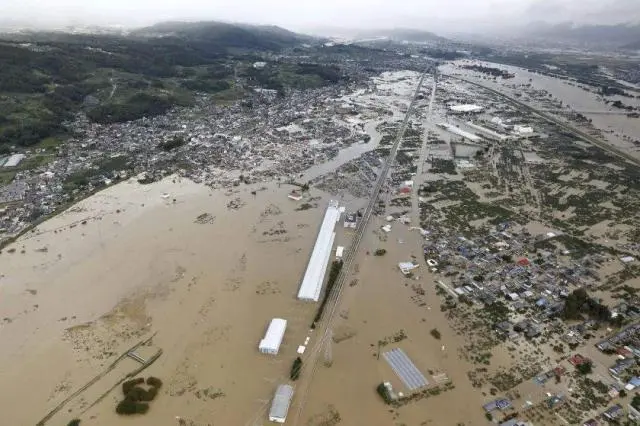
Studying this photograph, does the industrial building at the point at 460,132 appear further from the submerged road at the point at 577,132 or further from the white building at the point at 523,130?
the submerged road at the point at 577,132

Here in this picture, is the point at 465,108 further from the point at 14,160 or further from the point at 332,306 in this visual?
the point at 14,160

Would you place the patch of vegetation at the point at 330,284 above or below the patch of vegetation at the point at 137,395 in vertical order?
above

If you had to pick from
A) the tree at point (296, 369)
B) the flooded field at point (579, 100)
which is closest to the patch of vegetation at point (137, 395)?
the tree at point (296, 369)

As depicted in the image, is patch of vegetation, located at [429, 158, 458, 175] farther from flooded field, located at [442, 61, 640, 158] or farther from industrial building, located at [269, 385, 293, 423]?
industrial building, located at [269, 385, 293, 423]

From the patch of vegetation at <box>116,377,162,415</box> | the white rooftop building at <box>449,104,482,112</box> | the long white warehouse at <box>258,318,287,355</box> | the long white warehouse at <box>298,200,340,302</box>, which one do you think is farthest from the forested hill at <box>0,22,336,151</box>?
the long white warehouse at <box>258,318,287,355</box>

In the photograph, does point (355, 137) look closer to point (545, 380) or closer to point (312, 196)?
point (312, 196)
